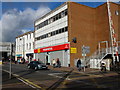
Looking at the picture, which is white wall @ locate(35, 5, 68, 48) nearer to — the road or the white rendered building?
the white rendered building

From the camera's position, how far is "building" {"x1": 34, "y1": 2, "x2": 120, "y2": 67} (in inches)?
1072

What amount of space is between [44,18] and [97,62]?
20533 mm

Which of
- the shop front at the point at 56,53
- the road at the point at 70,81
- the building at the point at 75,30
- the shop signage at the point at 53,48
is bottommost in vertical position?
the road at the point at 70,81

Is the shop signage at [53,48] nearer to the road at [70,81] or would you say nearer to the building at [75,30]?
the building at [75,30]

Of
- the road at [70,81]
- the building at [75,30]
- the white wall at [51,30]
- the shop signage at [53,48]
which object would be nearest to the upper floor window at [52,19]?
the building at [75,30]

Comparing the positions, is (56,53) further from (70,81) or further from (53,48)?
(70,81)

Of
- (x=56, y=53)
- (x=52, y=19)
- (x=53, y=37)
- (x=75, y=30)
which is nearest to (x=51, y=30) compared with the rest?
(x=53, y=37)

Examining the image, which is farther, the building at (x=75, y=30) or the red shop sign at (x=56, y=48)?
the building at (x=75, y=30)

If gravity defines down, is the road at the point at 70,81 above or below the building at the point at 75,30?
below

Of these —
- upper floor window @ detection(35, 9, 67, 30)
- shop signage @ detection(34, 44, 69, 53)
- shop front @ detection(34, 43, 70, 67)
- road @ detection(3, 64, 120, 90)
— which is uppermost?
upper floor window @ detection(35, 9, 67, 30)

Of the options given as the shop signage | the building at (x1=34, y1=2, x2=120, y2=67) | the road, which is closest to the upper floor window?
the building at (x1=34, y1=2, x2=120, y2=67)

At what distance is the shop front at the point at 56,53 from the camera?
27078 mm

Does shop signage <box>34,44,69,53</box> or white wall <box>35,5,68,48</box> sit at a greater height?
white wall <box>35,5,68,48</box>

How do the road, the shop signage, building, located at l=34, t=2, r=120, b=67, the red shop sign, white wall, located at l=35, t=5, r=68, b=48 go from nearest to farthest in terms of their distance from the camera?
the road, the red shop sign, building, located at l=34, t=2, r=120, b=67, the shop signage, white wall, located at l=35, t=5, r=68, b=48
